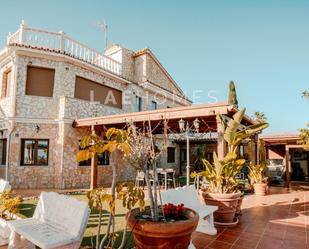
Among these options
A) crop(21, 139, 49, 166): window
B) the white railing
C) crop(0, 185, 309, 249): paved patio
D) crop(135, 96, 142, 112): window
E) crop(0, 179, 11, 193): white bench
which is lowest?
crop(0, 185, 309, 249): paved patio

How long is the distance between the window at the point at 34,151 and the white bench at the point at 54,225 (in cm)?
811

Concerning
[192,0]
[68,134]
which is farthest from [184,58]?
[68,134]

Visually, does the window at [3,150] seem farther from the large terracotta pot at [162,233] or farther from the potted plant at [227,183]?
the large terracotta pot at [162,233]

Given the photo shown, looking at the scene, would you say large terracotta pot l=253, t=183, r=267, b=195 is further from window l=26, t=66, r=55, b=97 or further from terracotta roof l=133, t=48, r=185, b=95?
terracotta roof l=133, t=48, r=185, b=95

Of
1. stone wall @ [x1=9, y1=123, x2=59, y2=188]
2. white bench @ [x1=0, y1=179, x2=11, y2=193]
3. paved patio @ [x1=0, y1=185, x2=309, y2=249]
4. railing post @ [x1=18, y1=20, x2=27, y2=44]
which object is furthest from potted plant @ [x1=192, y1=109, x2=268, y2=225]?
railing post @ [x1=18, y1=20, x2=27, y2=44]

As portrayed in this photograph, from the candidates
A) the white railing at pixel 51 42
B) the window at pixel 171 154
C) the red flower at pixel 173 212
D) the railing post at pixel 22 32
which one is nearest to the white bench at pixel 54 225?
Answer: the red flower at pixel 173 212

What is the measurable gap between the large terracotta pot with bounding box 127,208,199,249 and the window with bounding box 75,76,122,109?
35.6 feet

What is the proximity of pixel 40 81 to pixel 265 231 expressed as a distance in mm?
11346

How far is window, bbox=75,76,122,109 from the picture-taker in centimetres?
1256

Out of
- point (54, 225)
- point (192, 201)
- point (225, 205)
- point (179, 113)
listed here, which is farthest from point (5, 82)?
point (225, 205)

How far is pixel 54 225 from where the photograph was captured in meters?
3.36

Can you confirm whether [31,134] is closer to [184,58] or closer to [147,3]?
[147,3]

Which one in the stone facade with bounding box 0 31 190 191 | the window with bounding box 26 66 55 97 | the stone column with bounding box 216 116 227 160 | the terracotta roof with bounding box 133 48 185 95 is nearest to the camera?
the stone column with bounding box 216 116 227 160

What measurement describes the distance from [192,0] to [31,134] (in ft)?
30.7
